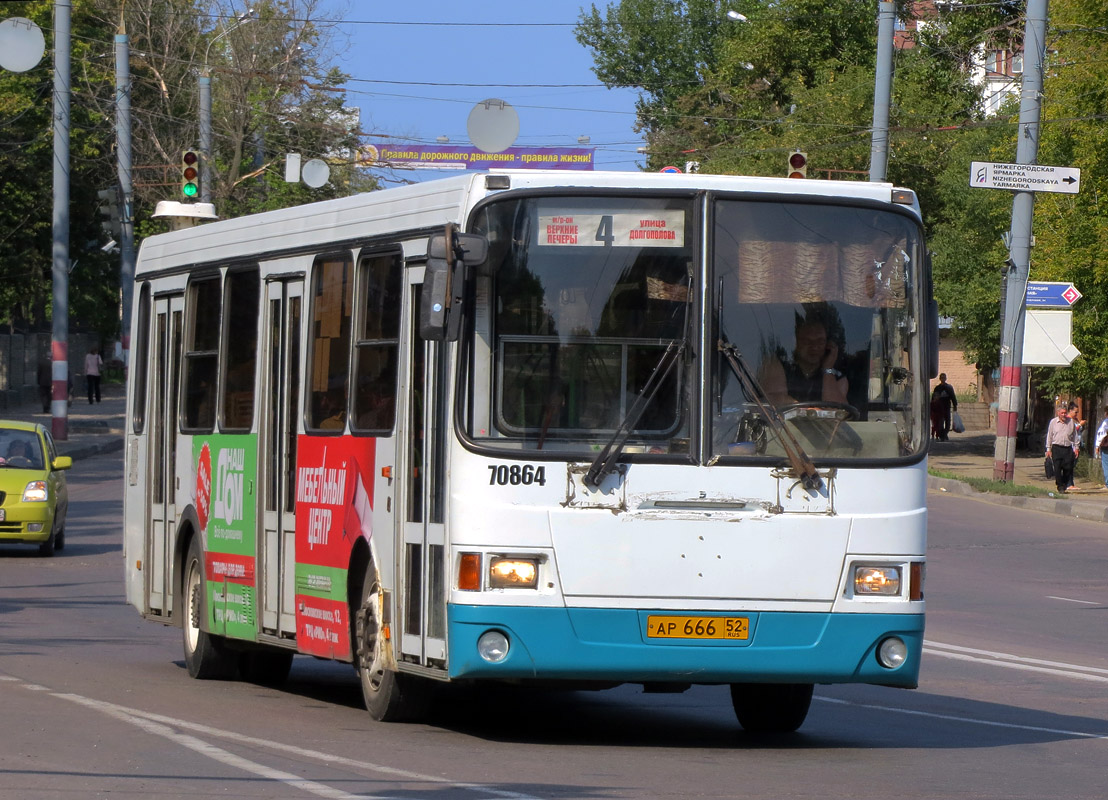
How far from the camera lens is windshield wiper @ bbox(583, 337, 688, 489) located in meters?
8.77

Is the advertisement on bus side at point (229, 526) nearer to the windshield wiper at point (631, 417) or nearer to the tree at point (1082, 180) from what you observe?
the windshield wiper at point (631, 417)

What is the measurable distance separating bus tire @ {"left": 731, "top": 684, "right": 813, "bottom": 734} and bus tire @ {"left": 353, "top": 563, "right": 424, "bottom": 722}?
1724mm

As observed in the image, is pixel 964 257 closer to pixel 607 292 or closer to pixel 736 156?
pixel 736 156

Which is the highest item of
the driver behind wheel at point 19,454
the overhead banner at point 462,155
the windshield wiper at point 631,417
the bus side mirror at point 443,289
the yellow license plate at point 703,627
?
the overhead banner at point 462,155

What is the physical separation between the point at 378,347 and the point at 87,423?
3818 centimetres

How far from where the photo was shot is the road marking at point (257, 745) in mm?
7719

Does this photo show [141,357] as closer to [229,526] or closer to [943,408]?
[229,526]

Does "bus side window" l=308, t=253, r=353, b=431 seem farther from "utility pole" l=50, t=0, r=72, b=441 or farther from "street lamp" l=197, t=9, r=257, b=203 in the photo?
"street lamp" l=197, t=9, r=257, b=203

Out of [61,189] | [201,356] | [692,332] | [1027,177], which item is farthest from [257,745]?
[61,189]

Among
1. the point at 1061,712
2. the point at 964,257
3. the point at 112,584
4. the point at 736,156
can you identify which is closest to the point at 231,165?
the point at 736,156

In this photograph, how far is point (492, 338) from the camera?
885 centimetres

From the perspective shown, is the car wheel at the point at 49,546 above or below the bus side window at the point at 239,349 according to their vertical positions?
below

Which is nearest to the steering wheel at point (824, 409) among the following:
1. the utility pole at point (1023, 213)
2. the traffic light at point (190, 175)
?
the traffic light at point (190, 175)

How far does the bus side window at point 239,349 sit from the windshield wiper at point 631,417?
340 cm
